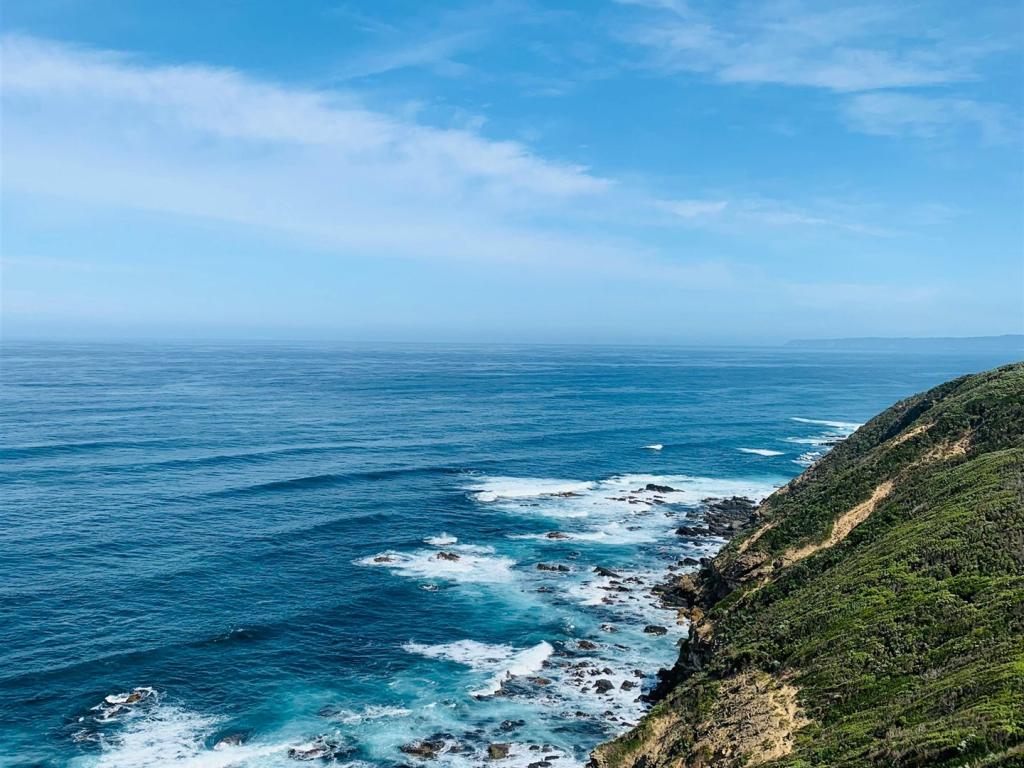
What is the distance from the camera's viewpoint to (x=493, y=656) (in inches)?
1880

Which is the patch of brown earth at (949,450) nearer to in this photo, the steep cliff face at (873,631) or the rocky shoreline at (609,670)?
the steep cliff face at (873,631)

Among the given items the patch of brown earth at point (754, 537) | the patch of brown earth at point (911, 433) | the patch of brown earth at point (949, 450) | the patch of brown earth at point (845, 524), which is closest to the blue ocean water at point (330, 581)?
the patch of brown earth at point (754, 537)

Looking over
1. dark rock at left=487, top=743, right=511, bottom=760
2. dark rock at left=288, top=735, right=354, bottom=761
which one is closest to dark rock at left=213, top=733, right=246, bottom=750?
dark rock at left=288, top=735, right=354, bottom=761

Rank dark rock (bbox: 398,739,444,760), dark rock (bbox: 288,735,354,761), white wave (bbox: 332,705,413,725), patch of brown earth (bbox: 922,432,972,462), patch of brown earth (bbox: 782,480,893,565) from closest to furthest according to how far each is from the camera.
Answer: dark rock (bbox: 288,735,354,761), dark rock (bbox: 398,739,444,760), white wave (bbox: 332,705,413,725), patch of brown earth (bbox: 782,480,893,565), patch of brown earth (bbox: 922,432,972,462)

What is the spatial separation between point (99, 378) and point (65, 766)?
171 m

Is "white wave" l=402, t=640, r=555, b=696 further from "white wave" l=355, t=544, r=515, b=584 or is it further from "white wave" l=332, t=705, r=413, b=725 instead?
"white wave" l=355, t=544, r=515, b=584

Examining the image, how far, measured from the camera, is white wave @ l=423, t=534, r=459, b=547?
68.9 m

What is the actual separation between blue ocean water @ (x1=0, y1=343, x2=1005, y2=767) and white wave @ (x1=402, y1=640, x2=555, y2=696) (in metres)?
0.20

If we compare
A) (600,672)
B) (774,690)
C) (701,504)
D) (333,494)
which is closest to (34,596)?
(333,494)

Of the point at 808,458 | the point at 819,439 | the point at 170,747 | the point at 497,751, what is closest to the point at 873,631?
the point at 497,751

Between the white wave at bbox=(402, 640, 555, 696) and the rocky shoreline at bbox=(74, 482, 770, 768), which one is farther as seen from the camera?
the white wave at bbox=(402, 640, 555, 696)

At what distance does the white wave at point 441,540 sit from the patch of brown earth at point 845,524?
31.8 meters

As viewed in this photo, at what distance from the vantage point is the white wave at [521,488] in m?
85.6

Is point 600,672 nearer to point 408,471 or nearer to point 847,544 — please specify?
point 847,544
